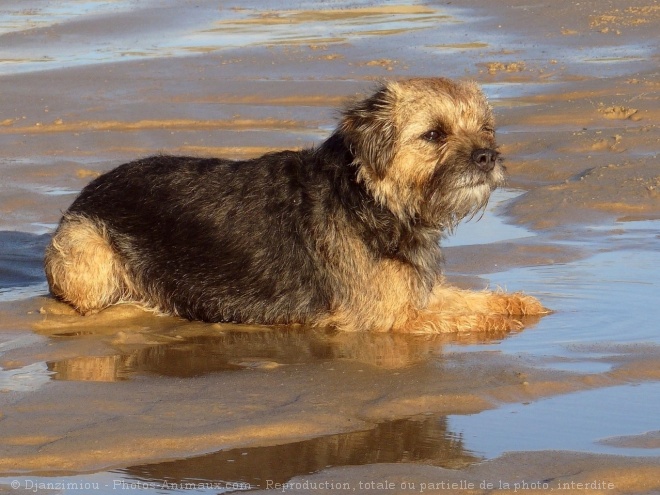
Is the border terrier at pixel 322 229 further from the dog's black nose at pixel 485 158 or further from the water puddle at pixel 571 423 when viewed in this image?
the water puddle at pixel 571 423

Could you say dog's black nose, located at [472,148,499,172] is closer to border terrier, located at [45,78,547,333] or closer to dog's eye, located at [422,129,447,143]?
border terrier, located at [45,78,547,333]

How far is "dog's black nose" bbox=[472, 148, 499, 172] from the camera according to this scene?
6594 mm

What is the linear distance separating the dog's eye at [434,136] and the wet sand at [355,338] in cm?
112

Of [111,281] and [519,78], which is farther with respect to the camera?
[519,78]

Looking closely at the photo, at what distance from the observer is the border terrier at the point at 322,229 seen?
6691mm

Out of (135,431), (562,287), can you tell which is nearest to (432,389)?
(135,431)

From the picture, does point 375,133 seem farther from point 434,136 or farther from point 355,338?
point 355,338

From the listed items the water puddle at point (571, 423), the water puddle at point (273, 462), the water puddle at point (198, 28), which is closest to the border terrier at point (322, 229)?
the water puddle at point (571, 423)

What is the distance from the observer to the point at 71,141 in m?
12.7

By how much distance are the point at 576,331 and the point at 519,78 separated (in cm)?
858

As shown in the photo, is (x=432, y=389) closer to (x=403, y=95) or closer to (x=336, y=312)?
(x=336, y=312)

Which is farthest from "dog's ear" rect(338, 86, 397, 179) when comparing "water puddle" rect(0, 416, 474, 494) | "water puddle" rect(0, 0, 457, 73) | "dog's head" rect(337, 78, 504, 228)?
"water puddle" rect(0, 0, 457, 73)

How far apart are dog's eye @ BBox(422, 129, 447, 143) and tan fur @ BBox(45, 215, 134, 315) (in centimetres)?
210

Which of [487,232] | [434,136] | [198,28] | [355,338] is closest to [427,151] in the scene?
[434,136]
